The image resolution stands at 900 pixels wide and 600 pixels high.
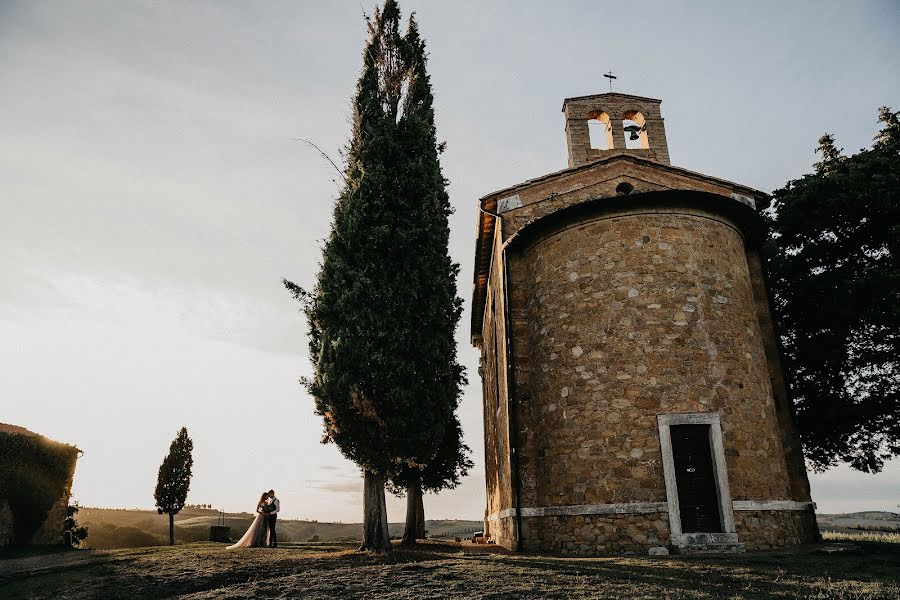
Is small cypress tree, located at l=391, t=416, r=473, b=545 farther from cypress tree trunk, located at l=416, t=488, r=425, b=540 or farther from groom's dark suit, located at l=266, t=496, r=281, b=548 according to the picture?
groom's dark suit, located at l=266, t=496, r=281, b=548

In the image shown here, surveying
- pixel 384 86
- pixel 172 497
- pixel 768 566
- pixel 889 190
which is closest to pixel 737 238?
pixel 889 190

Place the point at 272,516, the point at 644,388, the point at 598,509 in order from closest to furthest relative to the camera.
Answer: the point at 598,509
the point at 644,388
the point at 272,516

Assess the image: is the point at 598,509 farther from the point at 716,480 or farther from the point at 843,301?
the point at 843,301

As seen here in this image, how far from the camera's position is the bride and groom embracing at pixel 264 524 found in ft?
44.8

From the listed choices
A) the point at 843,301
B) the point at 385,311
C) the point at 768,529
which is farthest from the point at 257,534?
the point at 843,301

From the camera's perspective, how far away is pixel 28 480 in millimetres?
16047

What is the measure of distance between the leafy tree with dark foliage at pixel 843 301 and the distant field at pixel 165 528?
56.1 ft

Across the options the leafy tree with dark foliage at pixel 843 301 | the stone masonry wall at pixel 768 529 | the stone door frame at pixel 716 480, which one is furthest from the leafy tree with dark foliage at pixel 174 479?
the leafy tree with dark foliage at pixel 843 301

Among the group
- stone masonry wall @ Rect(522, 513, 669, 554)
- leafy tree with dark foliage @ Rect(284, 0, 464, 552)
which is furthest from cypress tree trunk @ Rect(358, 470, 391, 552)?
stone masonry wall @ Rect(522, 513, 669, 554)

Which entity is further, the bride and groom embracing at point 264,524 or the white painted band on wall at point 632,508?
the bride and groom embracing at point 264,524

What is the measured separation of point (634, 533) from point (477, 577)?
14.0 ft

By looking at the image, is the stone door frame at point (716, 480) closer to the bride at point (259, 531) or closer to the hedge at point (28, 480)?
the bride at point (259, 531)

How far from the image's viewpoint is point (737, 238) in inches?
480

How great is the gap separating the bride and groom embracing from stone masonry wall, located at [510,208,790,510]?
741cm
